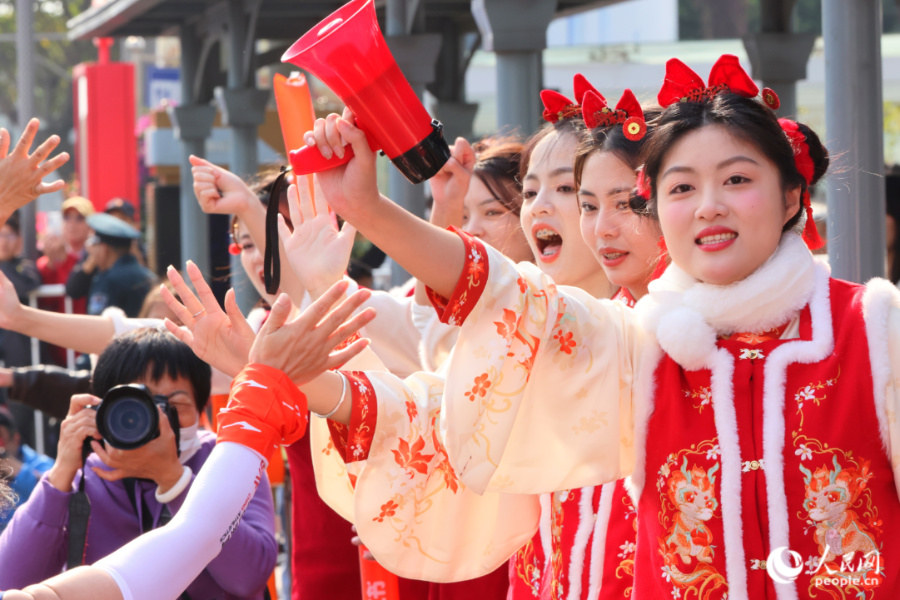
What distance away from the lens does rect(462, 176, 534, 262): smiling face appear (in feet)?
9.78

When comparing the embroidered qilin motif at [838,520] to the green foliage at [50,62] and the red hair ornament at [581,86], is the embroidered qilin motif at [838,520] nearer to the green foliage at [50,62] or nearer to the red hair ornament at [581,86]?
the red hair ornament at [581,86]

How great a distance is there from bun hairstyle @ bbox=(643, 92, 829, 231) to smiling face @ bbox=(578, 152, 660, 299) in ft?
0.64

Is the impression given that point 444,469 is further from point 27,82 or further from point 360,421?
point 27,82

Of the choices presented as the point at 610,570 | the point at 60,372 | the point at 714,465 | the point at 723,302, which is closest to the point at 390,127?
the point at 723,302

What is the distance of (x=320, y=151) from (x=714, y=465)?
0.79m

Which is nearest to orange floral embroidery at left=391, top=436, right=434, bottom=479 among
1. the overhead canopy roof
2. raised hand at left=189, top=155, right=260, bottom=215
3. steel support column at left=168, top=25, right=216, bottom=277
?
raised hand at left=189, top=155, right=260, bottom=215

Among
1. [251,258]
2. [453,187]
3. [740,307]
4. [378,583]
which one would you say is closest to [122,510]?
[378,583]

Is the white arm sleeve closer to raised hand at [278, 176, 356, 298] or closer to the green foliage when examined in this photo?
raised hand at [278, 176, 356, 298]

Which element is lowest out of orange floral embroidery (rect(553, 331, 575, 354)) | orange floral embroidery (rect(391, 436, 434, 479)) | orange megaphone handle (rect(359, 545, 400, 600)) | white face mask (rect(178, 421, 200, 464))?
orange megaphone handle (rect(359, 545, 400, 600))

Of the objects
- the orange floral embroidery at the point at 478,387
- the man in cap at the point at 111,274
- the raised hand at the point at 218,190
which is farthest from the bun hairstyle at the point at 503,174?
the man in cap at the point at 111,274

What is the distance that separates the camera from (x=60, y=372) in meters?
3.41

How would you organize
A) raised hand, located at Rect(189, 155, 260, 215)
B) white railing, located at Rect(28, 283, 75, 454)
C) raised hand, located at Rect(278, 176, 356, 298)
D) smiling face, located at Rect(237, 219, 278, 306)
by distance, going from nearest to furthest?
raised hand, located at Rect(278, 176, 356, 298), raised hand, located at Rect(189, 155, 260, 215), smiling face, located at Rect(237, 219, 278, 306), white railing, located at Rect(28, 283, 75, 454)

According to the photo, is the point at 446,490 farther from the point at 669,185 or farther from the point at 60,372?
the point at 60,372

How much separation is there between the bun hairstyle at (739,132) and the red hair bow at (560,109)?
1.75 ft
